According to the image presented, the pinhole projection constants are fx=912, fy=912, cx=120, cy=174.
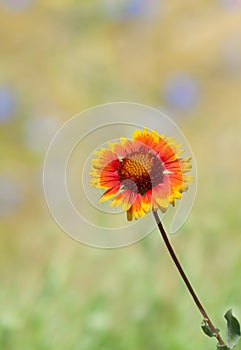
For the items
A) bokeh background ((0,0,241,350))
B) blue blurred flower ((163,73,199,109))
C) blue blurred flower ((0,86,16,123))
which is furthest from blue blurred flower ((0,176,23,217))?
blue blurred flower ((163,73,199,109))

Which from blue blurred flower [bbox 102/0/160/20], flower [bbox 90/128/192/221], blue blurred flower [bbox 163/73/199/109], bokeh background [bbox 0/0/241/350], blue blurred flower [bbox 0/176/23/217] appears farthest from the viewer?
blue blurred flower [bbox 102/0/160/20]

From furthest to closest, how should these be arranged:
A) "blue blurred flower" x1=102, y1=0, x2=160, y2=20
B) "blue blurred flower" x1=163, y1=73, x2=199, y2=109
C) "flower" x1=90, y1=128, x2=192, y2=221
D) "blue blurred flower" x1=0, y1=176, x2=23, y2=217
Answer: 1. "blue blurred flower" x1=102, y1=0, x2=160, y2=20
2. "blue blurred flower" x1=163, y1=73, x2=199, y2=109
3. "blue blurred flower" x1=0, y1=176, x2=23, y2=217
4. "flower" x1=90, y1=128, x2=192, y2=221

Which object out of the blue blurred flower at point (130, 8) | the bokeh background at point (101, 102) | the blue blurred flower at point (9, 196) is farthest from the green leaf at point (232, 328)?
the blue blurred flower at point (130, 8)

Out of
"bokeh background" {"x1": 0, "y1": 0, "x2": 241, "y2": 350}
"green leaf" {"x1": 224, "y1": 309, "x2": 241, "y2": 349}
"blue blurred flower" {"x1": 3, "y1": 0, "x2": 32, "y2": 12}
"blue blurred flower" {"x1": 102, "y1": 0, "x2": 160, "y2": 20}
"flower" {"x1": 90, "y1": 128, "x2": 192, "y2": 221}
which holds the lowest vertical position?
"green leaf" {"x1": 224, "y1": 309, "x2": 241, "y2": 349}

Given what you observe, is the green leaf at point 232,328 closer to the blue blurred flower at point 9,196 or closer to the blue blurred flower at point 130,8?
the blue blurred flower at point 9,196

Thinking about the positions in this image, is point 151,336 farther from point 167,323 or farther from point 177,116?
point 177,116

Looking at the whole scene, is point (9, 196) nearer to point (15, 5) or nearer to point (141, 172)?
point (15, 5)

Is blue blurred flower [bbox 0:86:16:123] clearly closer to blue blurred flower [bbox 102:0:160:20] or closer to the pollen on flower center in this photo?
blue blurred flower [bbox 102:0:160:20]

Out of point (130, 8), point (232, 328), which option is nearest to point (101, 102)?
point (130, 8)
